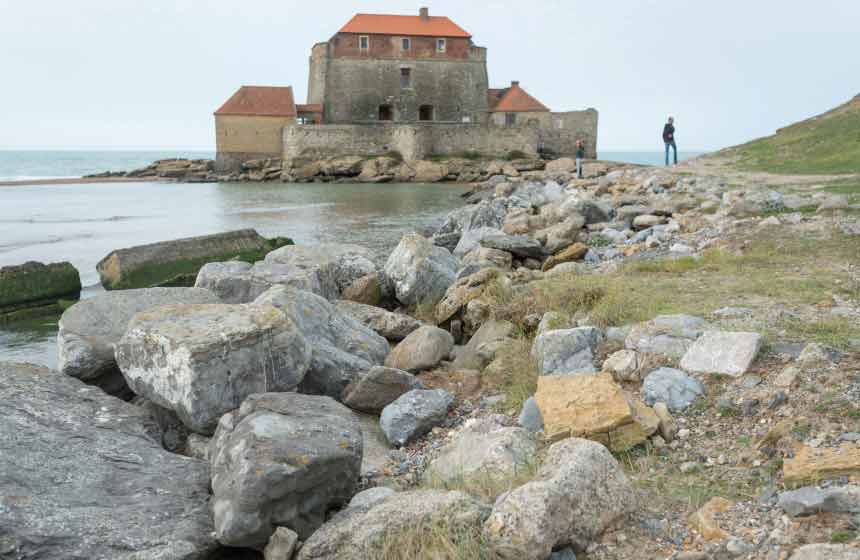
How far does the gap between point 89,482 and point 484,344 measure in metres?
3.12

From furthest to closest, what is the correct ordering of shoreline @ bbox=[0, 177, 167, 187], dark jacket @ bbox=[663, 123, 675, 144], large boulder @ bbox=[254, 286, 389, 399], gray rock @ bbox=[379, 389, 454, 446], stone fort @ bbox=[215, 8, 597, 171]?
shoreline @ bbox=[0, 177, 167, 187]
stone fort @ bbox=[215, 8, 597, 171]
dark jacket @ bbox=[663, 123, 675, 144]
large boulder @ bbox=[254, 286, 389, 399]
gray rock @ bbox=[379, 389, 454, 446]

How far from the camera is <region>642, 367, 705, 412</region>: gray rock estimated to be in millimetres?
4031

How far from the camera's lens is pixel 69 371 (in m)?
4.98

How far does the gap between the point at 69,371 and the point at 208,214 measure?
791 inches

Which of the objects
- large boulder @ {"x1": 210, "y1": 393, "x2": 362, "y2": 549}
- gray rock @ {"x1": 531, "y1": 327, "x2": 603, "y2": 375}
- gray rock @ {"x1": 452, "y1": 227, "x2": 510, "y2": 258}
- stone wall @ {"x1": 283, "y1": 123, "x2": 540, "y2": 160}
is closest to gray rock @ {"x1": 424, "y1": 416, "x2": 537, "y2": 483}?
large boulder @ {"x1": 210, "y1": 393, "x2": 362, "y2": 549}

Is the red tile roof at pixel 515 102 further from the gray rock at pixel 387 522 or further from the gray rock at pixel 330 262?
the gray rock at pixel 387 522

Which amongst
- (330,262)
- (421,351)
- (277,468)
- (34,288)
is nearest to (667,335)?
(421,351)

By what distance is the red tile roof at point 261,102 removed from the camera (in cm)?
4447

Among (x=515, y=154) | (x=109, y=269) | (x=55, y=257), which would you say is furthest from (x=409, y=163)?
(x=109, y=269)

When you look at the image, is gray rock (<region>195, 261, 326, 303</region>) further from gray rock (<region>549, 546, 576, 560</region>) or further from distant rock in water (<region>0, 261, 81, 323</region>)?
gray rock (<region>549, 546, 576, 560</region>)

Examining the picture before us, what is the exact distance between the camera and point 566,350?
4934 millimetres

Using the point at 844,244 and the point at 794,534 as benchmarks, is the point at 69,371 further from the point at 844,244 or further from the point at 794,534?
the point at 844,244

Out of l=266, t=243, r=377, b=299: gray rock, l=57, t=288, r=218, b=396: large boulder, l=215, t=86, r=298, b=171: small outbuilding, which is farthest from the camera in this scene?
l=215, t=86, r=298, b=171: small outbuilding

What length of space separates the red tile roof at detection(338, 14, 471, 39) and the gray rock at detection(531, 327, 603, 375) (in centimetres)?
4412
